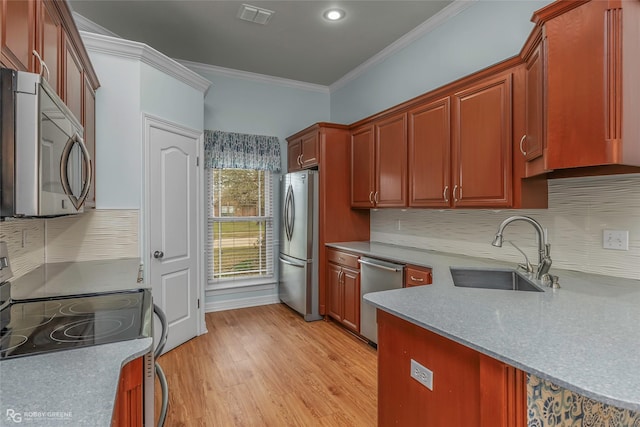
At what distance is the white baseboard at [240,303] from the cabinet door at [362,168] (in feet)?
5.86

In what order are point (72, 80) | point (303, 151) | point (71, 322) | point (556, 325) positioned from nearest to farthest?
point (556, 325)
point (71, 322)
point (72, 80)
point (303, 151)

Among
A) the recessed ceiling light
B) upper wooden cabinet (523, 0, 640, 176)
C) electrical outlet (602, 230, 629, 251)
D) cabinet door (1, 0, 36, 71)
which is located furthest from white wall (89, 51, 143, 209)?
electrical outlet (602, 230, 629, 251)

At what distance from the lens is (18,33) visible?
4.04ft

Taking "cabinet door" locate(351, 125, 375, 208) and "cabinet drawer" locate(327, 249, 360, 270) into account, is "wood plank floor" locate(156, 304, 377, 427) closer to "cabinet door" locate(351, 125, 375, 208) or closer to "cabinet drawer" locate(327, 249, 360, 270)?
"cabinet drawer" locate(327, 249, 360, 270)

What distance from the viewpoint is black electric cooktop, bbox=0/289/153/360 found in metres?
1.12

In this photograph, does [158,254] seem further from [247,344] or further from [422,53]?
[422,53]

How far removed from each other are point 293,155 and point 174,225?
1852 millimetres

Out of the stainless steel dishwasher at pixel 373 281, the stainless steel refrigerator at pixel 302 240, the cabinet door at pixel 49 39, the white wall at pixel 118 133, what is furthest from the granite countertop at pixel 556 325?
the white wall at pixel 118 133

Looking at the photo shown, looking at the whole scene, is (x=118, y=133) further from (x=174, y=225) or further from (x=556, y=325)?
(x=556, y=325)

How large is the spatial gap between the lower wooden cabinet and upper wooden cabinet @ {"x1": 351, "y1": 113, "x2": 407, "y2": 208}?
254 centimetres

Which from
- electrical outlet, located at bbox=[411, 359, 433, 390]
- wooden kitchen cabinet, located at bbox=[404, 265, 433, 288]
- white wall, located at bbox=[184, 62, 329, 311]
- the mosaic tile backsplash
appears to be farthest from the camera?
white wall, located at bbox=[184, 62, 329, 311]

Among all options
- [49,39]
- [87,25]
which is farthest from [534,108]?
[87,25]

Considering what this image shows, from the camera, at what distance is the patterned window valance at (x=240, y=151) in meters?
4.15

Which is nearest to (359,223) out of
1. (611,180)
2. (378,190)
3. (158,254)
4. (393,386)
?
(378,190)
